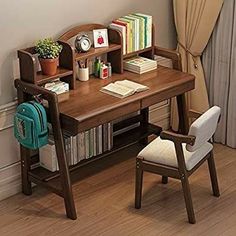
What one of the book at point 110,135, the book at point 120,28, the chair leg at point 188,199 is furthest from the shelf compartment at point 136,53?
the chair leg at point 188,199

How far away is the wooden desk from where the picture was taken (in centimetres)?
362

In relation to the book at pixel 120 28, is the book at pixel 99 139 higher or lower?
lower

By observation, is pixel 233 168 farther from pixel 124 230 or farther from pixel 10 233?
pixel 10 233

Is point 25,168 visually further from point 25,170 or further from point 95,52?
point 95,52

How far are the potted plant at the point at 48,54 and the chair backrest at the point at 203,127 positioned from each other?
0.96 m

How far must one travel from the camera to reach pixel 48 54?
12.5 feet

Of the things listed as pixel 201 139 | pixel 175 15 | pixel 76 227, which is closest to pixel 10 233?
pixel 76 227

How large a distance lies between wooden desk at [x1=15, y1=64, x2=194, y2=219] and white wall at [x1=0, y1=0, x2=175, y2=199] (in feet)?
0.29

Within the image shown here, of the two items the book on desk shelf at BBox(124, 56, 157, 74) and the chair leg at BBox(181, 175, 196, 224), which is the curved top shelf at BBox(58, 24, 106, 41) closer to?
the book on desk shelf at BBox(124, 56, 157, 74)

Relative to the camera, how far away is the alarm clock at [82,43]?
402 cm

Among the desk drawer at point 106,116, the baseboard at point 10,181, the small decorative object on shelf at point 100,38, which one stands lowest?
the baseboard at point 10,181

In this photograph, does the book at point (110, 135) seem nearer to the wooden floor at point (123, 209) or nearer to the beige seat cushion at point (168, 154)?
the wooden floor at point (123, 209)

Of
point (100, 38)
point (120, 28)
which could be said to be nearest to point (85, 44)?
point (100, 38)

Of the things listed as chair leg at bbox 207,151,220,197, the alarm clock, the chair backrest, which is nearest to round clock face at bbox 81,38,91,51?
the alarm clock
